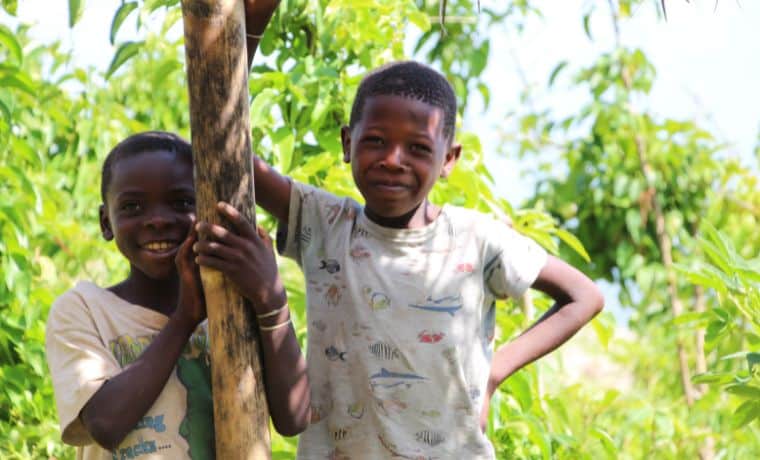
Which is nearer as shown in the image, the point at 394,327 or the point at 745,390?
the point at 394,327

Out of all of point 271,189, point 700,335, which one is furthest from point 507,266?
point 700,335

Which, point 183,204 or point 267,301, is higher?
point 183,204

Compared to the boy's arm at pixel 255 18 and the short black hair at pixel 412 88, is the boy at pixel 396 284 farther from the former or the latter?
the boy's arm at pixel 255 18

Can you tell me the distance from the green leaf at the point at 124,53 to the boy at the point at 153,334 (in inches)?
29.3

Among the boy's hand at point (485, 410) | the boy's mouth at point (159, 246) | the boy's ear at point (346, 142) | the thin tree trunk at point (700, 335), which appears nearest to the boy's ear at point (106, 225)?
the boy's mouth at point (159, 246)

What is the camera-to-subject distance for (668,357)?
6.29 metres

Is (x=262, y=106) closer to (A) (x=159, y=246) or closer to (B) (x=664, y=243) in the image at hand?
(A) (x=159, y=246)

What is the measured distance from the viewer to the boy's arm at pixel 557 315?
8.09 ft

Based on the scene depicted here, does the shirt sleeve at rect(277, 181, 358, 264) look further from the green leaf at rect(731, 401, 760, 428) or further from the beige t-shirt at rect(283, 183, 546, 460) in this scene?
the green leaf at rect(731, 401, 760, 428)

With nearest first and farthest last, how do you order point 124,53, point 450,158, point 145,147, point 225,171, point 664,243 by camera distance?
point 225,171 < point 145,147 < point 450,158 < point 124,53 < point 664,243

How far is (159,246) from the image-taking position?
2076mm

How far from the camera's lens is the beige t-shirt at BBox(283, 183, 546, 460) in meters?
2.25

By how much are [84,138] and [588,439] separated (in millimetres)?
1828

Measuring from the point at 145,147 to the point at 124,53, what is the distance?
0.82 metres
